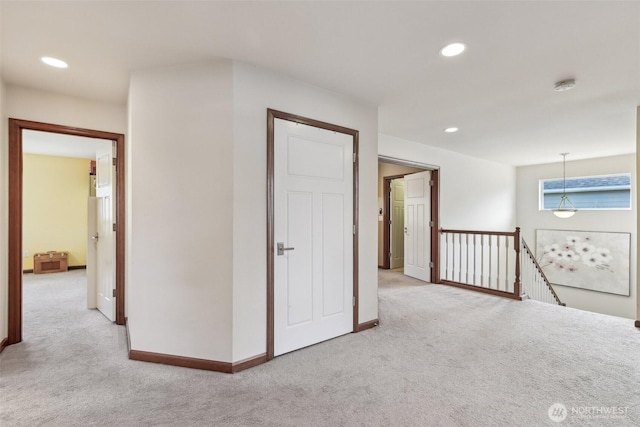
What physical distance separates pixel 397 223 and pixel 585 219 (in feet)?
12.7

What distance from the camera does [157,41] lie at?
2.05 metres

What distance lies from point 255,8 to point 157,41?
0.82 m

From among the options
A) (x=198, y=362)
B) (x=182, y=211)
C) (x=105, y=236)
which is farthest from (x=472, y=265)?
(x=105, y=236)

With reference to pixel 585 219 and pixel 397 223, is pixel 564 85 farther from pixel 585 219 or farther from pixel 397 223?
pixel 585 219

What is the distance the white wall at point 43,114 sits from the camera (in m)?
2.66

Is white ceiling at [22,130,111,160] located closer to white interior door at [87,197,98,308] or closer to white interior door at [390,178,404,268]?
white interior door at [87,197,98,308]

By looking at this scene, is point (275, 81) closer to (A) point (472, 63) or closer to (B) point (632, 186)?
(A) point (472, 63)

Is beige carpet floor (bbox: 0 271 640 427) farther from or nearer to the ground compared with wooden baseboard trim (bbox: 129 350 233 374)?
nearer to the ground

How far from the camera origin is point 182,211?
238 centimetres

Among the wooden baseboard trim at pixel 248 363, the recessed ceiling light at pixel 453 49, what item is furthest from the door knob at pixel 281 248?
the recessed ceiling light at pixel 453 49

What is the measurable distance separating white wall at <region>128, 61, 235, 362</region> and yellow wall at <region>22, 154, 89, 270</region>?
17.9 feet

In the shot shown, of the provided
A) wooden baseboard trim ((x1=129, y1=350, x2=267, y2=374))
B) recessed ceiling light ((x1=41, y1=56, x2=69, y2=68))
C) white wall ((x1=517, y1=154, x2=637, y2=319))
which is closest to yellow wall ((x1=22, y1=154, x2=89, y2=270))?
recessed ceiling light ((x1=41, y1=56, x2=69, y2=68))

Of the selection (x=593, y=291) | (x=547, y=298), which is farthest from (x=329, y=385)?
(x=593, y=291)

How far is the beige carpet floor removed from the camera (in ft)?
5.78
